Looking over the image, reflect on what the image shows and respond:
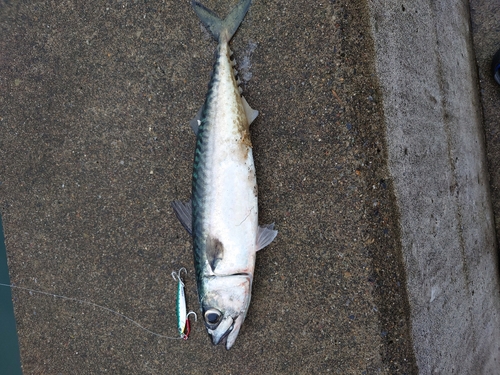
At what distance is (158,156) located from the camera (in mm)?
2648

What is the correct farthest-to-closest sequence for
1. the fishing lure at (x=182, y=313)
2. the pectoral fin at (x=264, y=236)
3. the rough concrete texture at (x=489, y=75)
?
the rough concrete texture at (x=489, y=75)
the fishing lure at (x=182, y=313)
the pectoral fin at (x=264, y=236)

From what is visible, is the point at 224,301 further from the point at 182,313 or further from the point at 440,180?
the point at 440,180

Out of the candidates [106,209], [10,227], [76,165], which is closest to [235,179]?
[106,209]

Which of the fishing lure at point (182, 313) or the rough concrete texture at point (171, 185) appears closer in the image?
the rough concrete texture at point (171, 185)

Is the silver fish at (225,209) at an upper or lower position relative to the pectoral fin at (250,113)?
lower

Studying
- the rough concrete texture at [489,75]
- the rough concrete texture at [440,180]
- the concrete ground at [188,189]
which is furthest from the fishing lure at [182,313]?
the rough concrete texture at [489,75]

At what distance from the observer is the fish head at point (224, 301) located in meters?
2.19

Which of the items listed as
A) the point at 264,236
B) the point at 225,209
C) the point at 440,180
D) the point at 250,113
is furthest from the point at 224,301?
the point at 440,180

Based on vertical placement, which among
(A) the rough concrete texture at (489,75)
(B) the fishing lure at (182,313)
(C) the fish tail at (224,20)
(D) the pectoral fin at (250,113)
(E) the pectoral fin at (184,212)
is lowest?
(B) the fishing lure at (182,313)

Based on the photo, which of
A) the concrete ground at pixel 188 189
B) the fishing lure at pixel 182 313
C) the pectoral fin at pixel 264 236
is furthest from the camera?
the fishing lure at pixel 182 313

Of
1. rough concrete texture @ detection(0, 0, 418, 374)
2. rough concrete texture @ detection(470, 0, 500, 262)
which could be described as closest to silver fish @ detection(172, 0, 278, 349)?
rough concrete texture @ detection(0, 0, 418, 374)

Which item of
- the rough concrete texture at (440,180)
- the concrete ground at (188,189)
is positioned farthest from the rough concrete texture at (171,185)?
the rough concrete texture at (440,180)

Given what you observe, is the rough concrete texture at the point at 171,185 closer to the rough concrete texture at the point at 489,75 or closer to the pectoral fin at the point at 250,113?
the pectoral fin at the point at 250,113

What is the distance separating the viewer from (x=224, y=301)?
7.18 feet
